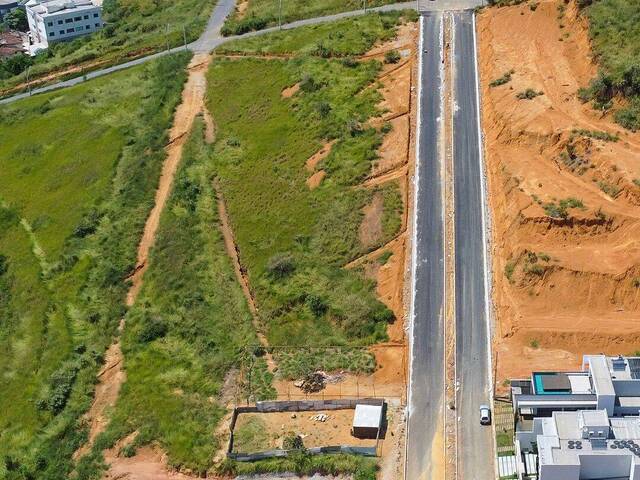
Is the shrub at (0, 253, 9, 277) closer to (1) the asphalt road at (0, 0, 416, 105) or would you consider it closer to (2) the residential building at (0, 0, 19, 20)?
(1) the asphalt road at (0, 0, 416, 105)

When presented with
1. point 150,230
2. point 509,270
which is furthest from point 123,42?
A: point 509,270

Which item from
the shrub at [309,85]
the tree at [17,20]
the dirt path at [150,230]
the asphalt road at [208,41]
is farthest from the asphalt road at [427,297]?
the tree at [17,20]

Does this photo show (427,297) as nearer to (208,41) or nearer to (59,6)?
(208,41)

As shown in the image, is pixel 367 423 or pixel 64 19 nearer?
pixel 367 423

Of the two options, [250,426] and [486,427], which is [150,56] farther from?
[486,427]

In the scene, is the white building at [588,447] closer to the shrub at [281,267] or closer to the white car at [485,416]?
the white car at [485,416]

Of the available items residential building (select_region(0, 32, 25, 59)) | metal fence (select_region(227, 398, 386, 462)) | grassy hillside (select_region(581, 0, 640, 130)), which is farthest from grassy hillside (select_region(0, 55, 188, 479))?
residential building (select_region(0, 32, 25, 59))
